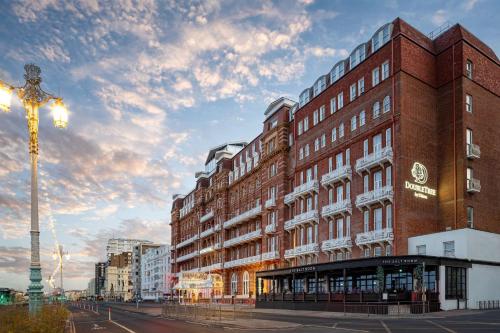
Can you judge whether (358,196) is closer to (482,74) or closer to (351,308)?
(351,308)

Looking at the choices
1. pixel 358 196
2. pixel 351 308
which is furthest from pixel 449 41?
pixel 351 308

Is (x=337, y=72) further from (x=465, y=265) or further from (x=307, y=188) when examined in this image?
(x=465, y=265)

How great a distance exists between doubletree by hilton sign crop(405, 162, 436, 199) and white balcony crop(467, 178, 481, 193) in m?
3.48

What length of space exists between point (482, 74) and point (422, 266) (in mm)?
25314

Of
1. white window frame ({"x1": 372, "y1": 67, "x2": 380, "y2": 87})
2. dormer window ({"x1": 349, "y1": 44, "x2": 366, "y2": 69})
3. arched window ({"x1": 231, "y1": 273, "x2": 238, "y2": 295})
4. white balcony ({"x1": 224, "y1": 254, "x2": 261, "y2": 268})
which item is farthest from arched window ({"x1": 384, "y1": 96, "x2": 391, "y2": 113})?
arched window ({"x1": 231, "y1": 273, "x2": 238, "y2": 295})

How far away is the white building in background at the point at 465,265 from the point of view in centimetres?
4247

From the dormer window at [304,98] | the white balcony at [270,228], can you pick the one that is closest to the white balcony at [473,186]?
the dormer window at [304,98]

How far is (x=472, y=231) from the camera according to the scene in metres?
45.2

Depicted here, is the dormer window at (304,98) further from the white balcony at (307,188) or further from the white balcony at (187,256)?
the white balcony at (187,256)

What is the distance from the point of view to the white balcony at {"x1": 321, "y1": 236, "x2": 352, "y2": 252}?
177 ft

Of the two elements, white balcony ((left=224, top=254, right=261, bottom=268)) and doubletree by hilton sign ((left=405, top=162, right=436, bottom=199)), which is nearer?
doubletree by hilton sign ((left=405, top=162, right=436, bottom=199))

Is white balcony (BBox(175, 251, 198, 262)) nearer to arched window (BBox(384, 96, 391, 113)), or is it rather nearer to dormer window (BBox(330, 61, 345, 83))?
dormer window (BBox(330, 61, 345, 83))

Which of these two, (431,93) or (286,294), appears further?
(286,294)

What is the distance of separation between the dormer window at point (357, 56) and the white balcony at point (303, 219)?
63.0 feet
